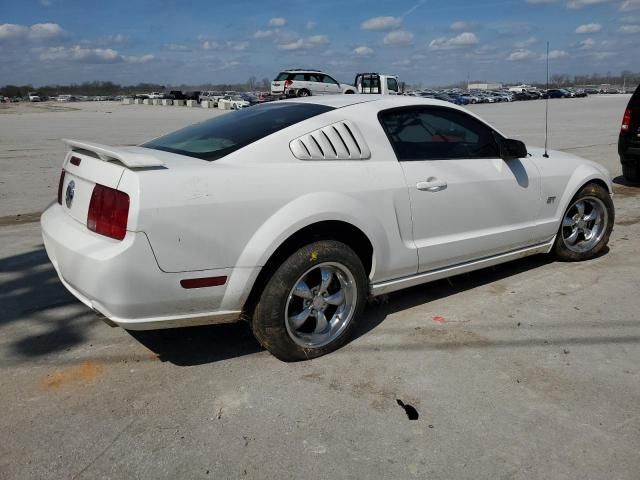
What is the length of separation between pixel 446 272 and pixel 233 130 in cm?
177

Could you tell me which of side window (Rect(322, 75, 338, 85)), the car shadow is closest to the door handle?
the car shadow

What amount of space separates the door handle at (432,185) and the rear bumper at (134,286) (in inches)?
53.1

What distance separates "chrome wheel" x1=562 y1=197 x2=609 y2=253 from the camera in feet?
16.5

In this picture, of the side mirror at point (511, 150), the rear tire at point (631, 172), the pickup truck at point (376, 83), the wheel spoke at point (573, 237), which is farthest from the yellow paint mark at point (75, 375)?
the pickup truck at point (376, 83)

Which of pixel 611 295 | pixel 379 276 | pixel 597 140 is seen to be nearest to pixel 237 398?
pixel 379 276

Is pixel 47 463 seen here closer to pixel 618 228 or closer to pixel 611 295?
pixel 611 295

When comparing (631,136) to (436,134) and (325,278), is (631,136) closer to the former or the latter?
(436,134)

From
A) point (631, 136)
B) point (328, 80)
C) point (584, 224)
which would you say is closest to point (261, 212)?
point (584, 224)

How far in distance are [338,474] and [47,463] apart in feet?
4.16

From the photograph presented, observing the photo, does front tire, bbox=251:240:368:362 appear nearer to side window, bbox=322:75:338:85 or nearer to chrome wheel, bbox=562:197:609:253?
chrome wheel, bbox=562:197:609:253

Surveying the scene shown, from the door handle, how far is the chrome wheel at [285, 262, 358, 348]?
79 cm

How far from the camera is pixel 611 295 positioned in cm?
437

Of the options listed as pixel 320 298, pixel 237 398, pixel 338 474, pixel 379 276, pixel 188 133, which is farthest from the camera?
pixel 188 133

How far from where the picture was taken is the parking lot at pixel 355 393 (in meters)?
2.47
